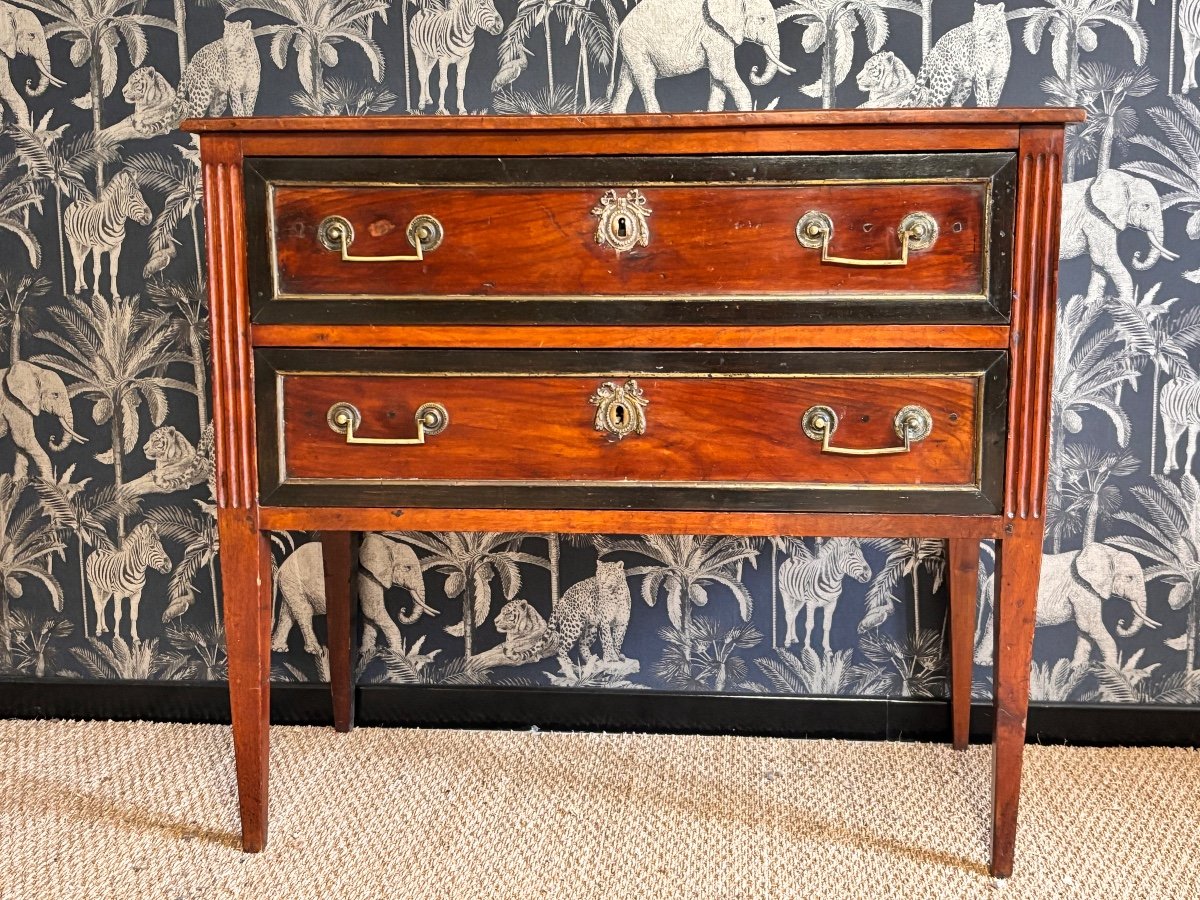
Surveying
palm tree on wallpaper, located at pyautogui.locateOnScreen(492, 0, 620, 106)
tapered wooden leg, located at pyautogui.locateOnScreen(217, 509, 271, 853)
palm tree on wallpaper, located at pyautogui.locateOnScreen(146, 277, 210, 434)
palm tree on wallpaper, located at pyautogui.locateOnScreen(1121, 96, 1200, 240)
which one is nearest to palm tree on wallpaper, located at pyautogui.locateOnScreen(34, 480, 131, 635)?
palm tree on wallpaper, located at pyautogui.locateOnScreen(146, 277, 210, 434)

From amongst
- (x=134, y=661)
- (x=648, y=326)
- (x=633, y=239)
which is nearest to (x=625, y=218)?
(x=633, y=239)

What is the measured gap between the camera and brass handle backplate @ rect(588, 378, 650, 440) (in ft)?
4.05

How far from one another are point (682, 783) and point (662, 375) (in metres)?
0.71

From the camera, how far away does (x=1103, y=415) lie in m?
1.66

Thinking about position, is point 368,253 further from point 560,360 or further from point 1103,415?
point 1103,415

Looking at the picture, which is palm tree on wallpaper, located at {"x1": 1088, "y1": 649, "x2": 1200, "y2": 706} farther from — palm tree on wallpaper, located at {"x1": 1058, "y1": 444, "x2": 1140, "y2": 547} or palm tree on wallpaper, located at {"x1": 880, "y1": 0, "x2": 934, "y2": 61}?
palm tree on wallpaper, located at {"x1": 880, "y1": 0, "x2": 934, "y2": 61}

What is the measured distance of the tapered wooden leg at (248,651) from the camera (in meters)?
1.31

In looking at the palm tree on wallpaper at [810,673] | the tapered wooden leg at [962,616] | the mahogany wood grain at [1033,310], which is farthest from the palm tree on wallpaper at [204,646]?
the mahogany wood grain at [1033,310]

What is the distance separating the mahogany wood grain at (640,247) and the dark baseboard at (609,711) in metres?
0.85

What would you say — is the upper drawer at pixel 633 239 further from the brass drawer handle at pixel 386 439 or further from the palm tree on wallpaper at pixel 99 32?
the palm tree on wallpaper at pixel 99 32

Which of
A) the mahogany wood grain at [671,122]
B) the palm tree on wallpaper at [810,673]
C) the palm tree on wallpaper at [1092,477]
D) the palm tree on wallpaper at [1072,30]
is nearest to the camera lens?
the mahogany wood grain at [671,122]

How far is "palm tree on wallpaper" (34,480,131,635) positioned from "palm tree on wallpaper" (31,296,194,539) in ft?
0.31

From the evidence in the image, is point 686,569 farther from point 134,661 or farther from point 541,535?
point 134,661

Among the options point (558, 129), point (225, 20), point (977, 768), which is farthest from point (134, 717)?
point (977, 768)
